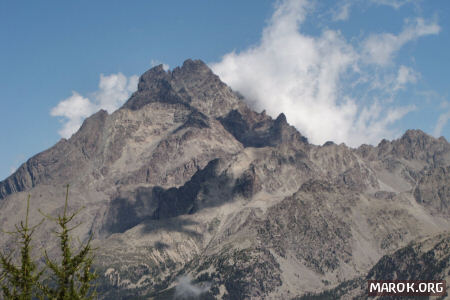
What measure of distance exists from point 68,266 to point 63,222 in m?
3.39

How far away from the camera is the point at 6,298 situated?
45844 millimetres

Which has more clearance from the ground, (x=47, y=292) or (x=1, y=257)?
(x=1, y=257)

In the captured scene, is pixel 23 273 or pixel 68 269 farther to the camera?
pixel 68 269

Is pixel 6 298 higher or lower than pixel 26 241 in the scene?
lower

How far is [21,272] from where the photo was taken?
158 feet

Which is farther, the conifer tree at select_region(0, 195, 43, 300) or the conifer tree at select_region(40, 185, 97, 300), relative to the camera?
the conifer tree at select_region(40, 185, 97, 300)

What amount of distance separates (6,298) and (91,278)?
20.0ft

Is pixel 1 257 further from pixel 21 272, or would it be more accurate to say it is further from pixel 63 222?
pixel 63 222

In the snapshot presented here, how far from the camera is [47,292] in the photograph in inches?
1869

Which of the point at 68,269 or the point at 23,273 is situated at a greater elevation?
the point at 23,273

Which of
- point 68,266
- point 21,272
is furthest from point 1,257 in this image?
point 68,266

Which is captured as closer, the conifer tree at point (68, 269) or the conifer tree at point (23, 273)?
the conifer tree at point (23, 273)

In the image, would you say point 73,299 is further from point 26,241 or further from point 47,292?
point 26,241

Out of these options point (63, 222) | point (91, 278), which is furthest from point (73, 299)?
point (63, 222)
